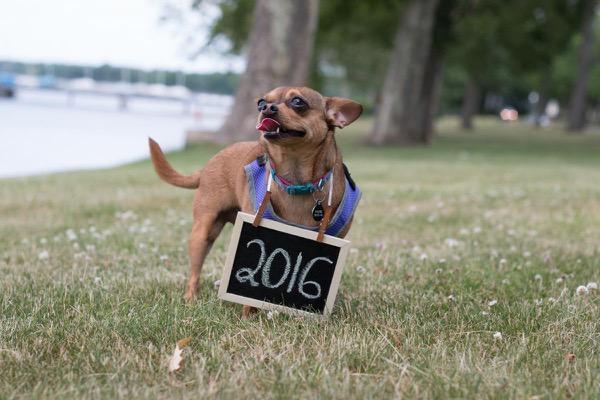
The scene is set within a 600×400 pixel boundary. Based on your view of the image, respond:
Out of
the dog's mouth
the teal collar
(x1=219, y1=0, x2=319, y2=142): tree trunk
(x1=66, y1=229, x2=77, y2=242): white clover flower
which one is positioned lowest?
(x1=66, y1=229, x2=77, y2=242): white clover flower

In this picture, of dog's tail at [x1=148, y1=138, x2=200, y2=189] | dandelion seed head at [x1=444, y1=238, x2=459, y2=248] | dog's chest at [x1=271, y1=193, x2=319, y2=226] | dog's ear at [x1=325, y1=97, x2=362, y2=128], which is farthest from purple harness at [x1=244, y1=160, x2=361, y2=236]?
dandelion seed head at [x1=444, y1=238, x2=459, y2=248]

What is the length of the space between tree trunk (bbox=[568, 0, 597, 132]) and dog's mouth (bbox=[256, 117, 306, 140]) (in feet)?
93.4

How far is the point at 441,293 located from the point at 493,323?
2.20 ft

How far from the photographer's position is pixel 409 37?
21.3 m

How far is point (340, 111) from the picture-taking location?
336cm

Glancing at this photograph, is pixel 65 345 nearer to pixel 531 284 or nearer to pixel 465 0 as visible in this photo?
pixel 531 284

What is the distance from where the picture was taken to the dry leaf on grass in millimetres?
2633

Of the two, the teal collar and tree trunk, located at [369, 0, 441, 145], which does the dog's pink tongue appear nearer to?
the teal collar

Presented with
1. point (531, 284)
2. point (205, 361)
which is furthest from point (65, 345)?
point (531, 284)

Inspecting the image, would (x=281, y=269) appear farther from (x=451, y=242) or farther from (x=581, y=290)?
(x=451, y=242)

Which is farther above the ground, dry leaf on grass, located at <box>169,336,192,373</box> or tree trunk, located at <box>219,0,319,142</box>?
tree trunk, located at <box>219,0,319,142</box>

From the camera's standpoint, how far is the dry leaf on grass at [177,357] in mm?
2633

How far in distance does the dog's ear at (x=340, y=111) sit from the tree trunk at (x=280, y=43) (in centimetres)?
1319

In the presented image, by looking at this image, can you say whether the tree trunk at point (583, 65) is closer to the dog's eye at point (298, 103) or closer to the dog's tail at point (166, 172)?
the dog's tail at point (166, 172)
